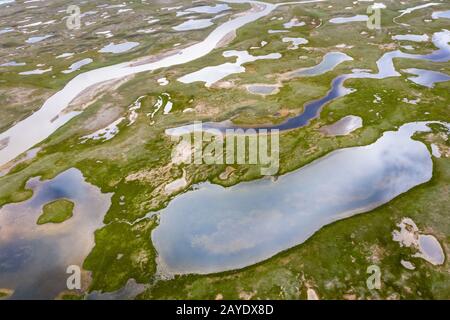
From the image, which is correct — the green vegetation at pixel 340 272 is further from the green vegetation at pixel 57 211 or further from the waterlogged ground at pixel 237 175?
the green vegetation at pixel 57 211

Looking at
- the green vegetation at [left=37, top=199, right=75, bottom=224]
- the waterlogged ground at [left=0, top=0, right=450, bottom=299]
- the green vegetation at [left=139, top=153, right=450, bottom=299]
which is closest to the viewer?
the green vegetation at [left=139, top=153, right=450, bottom=299]

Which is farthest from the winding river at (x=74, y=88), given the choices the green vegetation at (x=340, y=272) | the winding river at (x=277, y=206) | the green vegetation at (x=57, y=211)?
the green vegetation at (x=340, y=272)

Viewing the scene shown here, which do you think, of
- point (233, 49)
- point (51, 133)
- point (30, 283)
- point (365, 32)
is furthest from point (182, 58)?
point (30, 283)

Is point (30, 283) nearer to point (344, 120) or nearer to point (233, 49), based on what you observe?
point (344, 120)

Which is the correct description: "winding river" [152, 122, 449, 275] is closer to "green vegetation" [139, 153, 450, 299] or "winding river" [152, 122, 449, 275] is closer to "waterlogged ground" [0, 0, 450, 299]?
"waterlogged ground" [0, 0, 450, 299]

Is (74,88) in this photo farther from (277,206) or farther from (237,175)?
(277,206)

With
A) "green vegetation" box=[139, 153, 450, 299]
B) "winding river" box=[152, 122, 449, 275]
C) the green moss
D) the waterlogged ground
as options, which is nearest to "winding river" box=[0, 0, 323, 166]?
the waterlogged ground
